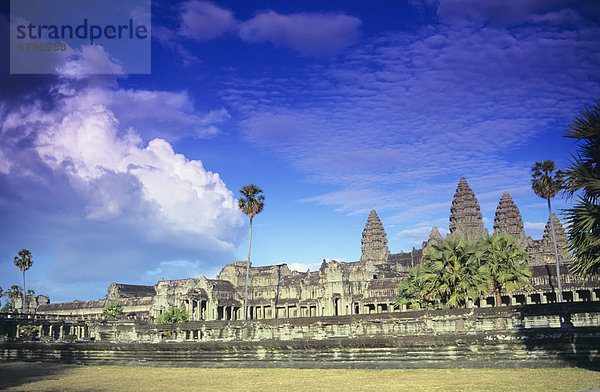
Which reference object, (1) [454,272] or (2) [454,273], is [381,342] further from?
(1) [454,272]

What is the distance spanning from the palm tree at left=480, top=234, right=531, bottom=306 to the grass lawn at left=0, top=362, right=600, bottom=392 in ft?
80.6

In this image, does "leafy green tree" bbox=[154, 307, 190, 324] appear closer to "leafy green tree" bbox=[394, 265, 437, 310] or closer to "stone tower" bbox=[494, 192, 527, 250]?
"leafy green tree" bbox=[394, 265, 437, 310]

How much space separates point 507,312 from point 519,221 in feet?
359

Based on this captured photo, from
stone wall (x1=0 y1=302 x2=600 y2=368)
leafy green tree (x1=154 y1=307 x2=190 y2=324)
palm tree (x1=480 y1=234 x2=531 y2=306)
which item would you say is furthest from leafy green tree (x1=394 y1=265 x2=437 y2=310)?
leafy green tree (x1=154 y1=307 x2=190 y2=324)

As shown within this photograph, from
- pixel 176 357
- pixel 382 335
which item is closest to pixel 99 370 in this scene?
pixel 176 357

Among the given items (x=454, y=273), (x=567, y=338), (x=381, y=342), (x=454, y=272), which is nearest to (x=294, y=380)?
(x=381, y=342)

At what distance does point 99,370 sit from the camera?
24734mm

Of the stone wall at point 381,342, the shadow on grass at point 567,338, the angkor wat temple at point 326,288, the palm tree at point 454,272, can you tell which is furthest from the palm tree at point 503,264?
the shadow on grass at point 567,338

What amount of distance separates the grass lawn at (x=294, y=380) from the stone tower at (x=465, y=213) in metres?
107

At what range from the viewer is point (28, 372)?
2425 cm

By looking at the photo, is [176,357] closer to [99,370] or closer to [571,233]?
[99,370]

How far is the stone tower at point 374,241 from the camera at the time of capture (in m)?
133

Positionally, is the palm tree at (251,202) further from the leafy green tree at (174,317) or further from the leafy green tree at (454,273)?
the leafy green tree at (454,273)

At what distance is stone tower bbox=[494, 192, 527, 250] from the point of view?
117281 millimetres
